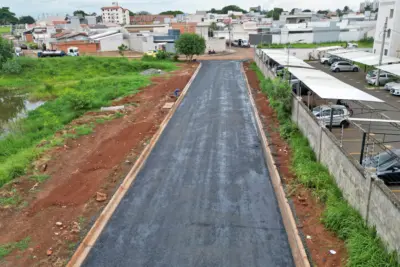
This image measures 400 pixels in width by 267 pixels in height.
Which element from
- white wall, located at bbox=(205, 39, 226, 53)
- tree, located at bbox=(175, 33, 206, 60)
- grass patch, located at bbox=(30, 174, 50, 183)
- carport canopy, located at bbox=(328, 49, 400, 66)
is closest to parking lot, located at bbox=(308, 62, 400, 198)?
carport canopy, located at bbox=(328, 49, 400, 66)

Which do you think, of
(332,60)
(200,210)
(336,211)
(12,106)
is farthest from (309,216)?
(332,60)

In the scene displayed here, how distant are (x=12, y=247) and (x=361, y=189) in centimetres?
1077

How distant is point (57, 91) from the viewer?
39.1m

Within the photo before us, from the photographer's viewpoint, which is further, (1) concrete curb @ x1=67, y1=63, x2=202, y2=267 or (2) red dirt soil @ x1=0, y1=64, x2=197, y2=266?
(2) red dirt soil @ x1=0, y1=64, x2=197, y2=266

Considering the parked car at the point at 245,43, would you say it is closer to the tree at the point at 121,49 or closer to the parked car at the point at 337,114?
the tree at the point at 121,49

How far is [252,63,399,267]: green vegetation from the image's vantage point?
884 centimetres

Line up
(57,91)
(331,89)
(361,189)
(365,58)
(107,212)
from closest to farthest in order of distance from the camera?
(361,189) → (107,212) → (331,89) → (365,58) → (57,91)

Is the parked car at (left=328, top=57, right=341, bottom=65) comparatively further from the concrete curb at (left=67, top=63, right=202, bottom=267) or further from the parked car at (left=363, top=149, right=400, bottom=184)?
the parked car at (left=363, top=149, right=400, bottom=184)

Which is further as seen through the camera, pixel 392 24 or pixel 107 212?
pixel 392 24

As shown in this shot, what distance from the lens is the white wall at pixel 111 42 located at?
72250 millimetres

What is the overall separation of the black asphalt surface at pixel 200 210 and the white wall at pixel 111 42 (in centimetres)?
5718

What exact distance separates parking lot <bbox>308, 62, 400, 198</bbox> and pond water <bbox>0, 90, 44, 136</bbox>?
24986 millimetres

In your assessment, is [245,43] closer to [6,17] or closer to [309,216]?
[309,216]

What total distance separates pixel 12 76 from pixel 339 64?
45.1m
